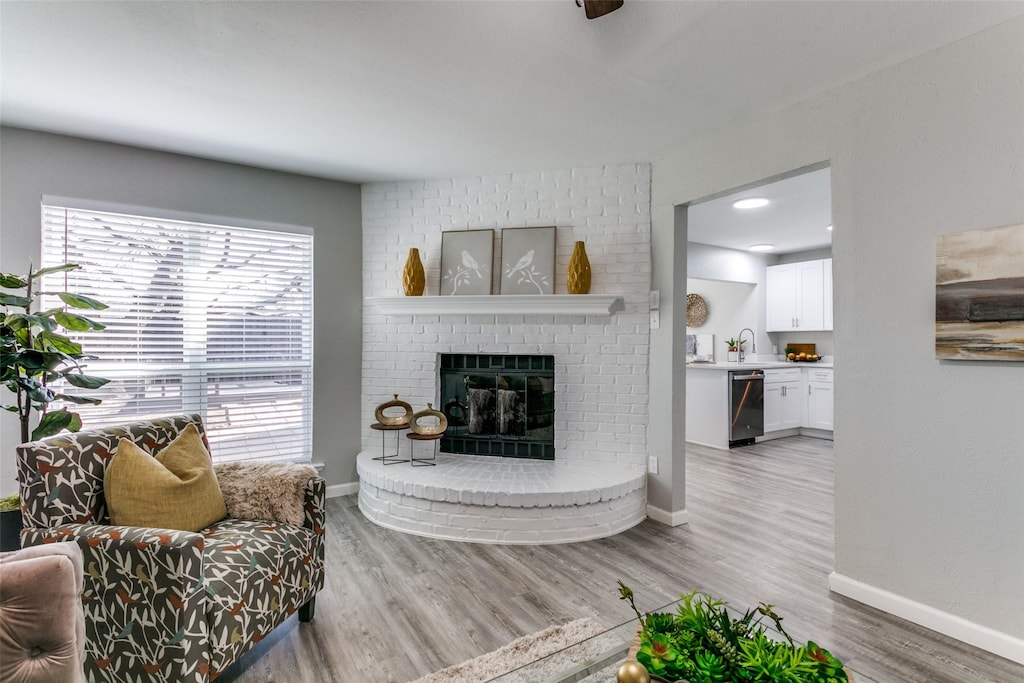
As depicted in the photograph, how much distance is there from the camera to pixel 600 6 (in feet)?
5.15

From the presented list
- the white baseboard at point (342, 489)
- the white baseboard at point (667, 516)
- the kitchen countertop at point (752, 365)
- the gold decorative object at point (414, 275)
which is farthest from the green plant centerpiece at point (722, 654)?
the kitchen countertop at point (752, 365)

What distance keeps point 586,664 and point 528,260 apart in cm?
273

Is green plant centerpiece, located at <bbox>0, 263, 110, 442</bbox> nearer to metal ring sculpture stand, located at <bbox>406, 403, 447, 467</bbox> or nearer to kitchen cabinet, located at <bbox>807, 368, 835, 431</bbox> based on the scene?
metal ring sculpture stand, located at <bbox>406, 403, 447, 467</bbox>

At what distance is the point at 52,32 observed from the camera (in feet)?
6.39

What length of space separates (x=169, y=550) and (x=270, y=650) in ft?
2.45

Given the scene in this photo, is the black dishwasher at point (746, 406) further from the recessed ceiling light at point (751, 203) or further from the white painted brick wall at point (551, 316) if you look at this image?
the white painted brick wall at point (551, 316)

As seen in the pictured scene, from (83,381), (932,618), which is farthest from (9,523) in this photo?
(932,618)

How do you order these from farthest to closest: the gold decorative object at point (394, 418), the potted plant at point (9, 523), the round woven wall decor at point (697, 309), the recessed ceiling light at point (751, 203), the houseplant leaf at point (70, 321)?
the round woven wall decor at point (697, 309) → the recessed ceiling light at point (751, 203) → the gold decorative object at point (394, 418) → the houseplant leaf at point (70, 321) → the potted plant at point (9, 523)

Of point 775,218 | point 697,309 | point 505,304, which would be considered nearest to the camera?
point 505,304

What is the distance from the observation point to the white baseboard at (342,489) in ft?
12.6

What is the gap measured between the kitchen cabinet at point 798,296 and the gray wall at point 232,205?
18.2 ft

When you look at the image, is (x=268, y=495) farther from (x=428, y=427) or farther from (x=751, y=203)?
(x=751, y=203)

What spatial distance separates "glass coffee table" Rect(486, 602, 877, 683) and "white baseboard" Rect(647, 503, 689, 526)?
6.56 feet

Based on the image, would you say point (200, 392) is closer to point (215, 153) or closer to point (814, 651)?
point (215, 153)
